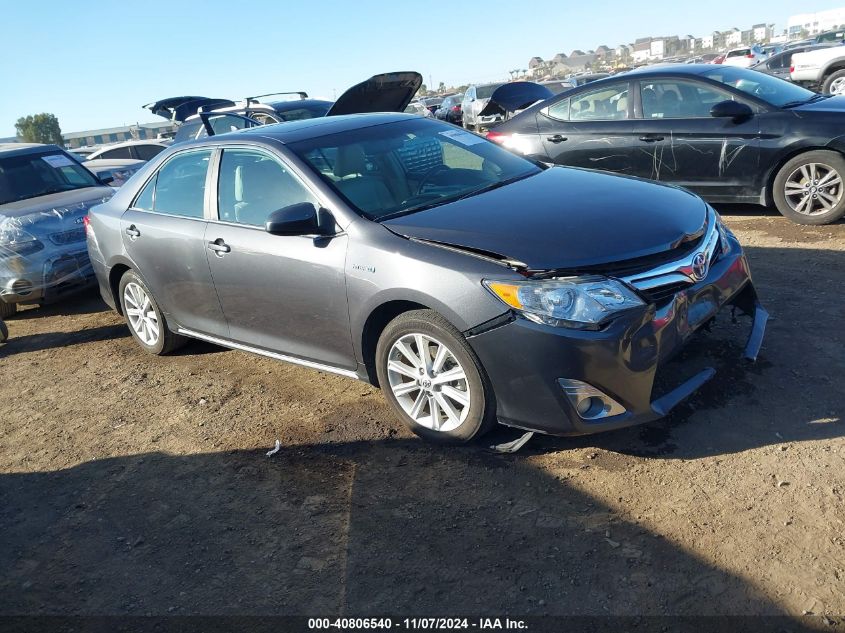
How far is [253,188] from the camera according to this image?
4535 millimetres

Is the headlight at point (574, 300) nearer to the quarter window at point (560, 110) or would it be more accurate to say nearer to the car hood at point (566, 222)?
the car hood at point (566, 222)

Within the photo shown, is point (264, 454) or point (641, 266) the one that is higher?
point (641, 266)

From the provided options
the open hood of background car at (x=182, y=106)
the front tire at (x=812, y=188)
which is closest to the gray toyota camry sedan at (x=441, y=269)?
the front tire at (x=812, y=188)

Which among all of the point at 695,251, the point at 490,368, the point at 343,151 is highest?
the point at 343,151

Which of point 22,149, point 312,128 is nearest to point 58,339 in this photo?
point 22,149

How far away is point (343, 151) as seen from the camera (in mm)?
4430

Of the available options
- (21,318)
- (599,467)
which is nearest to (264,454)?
(599,467)

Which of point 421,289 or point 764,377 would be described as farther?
point 764,377

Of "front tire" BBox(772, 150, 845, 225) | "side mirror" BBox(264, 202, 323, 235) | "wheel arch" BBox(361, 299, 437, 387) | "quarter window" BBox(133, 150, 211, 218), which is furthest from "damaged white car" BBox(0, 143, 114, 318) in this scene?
"front tire" BBox(772, 150, 845, 225)

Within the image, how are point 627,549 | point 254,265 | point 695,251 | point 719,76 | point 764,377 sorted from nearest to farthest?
point 627,549 < point 695,251 < point 764,377 < point 254,265 < point 719,76

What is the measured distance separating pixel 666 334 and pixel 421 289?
1.14m

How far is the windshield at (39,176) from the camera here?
313 inches

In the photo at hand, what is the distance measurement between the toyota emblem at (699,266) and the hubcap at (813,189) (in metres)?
3.83

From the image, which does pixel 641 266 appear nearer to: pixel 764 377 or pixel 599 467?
pixel 599 467
